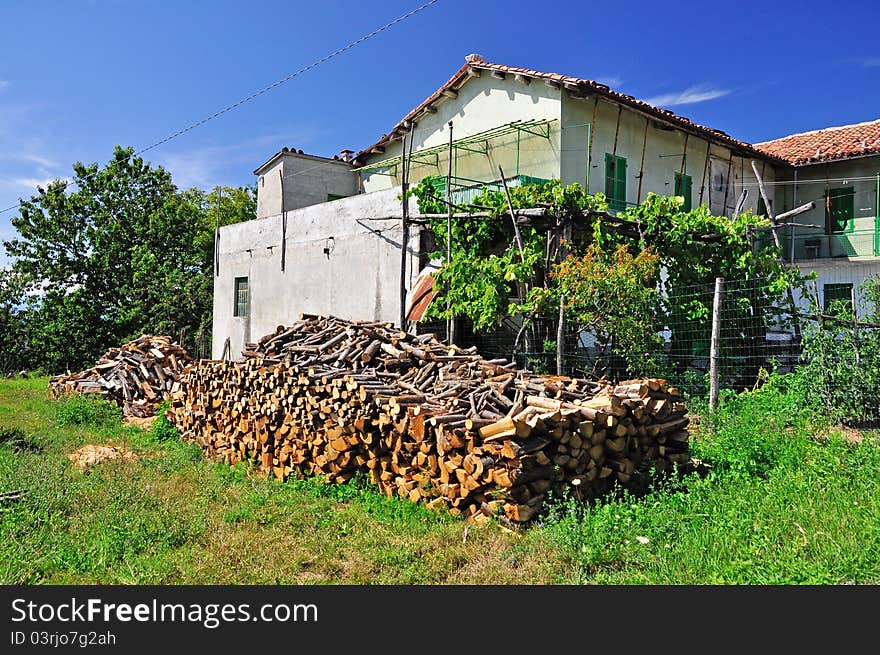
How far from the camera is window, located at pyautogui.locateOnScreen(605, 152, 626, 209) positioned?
618 inches

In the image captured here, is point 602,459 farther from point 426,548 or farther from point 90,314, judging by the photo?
point 90,314

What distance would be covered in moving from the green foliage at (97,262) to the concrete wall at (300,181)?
26.4 ft

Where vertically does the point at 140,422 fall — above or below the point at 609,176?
below

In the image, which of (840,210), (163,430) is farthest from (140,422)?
(840,210)

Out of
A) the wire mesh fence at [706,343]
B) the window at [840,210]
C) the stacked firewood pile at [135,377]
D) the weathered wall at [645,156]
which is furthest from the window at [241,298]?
the window at [840,210]

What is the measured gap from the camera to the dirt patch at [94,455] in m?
9.59

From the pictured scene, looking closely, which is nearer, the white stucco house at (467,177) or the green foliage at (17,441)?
the green foliage at (17,441)

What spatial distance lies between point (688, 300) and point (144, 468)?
9093 mm

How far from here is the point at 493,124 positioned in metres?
16.6

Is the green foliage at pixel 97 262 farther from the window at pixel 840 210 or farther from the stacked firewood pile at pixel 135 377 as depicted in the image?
the window at pixel 840 210

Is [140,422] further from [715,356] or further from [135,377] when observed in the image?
[715,356]

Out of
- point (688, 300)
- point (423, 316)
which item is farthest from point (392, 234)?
point (688, 300)

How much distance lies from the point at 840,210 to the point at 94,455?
19690mm

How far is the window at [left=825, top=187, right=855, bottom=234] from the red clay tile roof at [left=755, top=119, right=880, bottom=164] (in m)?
1.13
